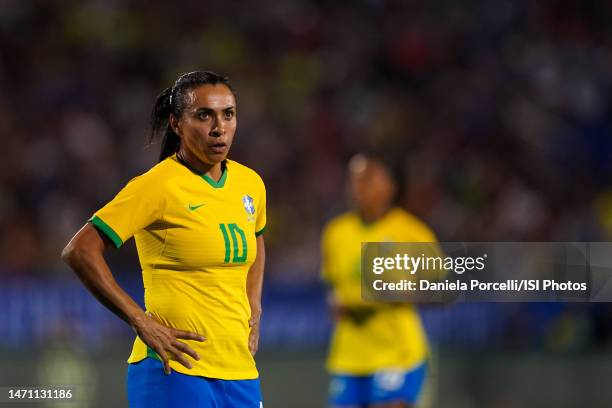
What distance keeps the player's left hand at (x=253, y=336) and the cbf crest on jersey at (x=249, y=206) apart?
0.47 meters

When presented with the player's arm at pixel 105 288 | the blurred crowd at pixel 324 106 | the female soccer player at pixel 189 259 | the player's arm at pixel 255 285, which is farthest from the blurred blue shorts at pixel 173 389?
the blurred crowd at pixel 324 106

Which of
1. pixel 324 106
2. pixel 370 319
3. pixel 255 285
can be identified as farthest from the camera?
pixel 324 106

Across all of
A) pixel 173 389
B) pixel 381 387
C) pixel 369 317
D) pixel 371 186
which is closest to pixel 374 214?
pixel 371 186

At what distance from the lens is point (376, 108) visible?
13383 millimetres

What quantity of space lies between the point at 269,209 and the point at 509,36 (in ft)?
13.9

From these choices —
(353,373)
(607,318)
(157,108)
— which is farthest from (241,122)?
(157,108)

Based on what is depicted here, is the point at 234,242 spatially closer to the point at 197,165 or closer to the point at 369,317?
the point at 197,165

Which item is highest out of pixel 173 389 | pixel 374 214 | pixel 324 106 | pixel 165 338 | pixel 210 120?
pixel 324 106

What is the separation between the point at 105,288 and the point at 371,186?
3.76 m

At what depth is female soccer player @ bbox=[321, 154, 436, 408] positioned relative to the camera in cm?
745

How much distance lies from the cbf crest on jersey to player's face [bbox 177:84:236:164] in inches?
9.5

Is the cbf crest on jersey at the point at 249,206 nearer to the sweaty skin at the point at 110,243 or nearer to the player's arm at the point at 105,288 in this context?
the sweaty skin at the point at 110,243

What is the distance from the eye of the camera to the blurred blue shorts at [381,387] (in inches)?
291

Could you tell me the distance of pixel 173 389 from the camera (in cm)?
429
